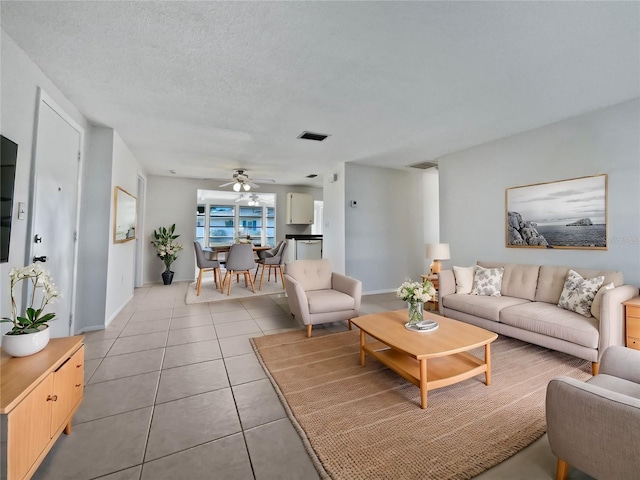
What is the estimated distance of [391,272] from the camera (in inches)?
219

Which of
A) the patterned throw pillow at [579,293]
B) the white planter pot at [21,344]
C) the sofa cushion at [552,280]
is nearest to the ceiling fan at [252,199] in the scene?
the white planter pot at [21,344]

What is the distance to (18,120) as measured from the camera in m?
1.90

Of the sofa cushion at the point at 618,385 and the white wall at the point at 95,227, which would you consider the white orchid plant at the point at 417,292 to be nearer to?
the sofa cushion at the point at 618,385

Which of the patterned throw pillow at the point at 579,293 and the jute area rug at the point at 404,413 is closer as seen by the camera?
the jute area rug at the point at 404,413

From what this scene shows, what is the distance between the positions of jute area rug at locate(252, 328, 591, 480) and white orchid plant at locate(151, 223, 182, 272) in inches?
176

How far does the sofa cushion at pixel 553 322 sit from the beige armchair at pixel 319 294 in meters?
1.60

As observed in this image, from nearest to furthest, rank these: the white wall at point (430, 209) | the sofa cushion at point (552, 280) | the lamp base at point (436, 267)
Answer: the sofa cushion at point (552, 280)
the lamp base at point (436, 267)
the white wall at point (430, 209)

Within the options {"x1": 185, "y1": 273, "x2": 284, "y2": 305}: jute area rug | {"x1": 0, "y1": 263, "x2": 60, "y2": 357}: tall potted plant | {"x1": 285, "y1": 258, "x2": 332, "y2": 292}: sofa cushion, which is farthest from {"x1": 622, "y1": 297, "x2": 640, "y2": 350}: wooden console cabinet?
{"x1": 185, "y1": 273, "x2": 284, "y2": 305}: jute area rug

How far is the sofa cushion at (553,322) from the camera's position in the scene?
7.36 ft

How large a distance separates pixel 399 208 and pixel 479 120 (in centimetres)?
258

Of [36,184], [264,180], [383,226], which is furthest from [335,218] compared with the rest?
[36,184]

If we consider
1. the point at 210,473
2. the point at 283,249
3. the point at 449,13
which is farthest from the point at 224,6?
the point at 283,249

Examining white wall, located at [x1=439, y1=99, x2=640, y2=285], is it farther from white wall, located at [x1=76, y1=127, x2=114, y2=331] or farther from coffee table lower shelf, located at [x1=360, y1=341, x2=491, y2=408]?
white wall, located at [x1=76, y1=127, x2=114, y2=331]

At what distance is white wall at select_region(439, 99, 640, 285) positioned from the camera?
8.80 ft
